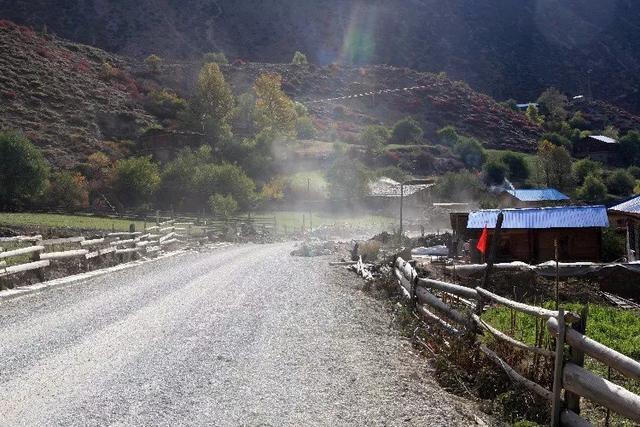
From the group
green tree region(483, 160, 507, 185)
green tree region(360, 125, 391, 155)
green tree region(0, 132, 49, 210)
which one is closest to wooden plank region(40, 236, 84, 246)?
green tree region(0, 132, 49, 210)

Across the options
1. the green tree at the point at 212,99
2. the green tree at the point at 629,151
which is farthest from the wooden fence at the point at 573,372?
the green tree at the point at 629,151

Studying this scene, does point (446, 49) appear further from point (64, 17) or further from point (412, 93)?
point (64, 17)

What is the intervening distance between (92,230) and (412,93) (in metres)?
105

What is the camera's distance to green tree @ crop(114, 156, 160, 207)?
6212cm

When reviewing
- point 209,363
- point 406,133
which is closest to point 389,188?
point 406,133

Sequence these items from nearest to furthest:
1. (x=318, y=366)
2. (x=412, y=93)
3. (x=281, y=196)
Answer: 1. (x=318, y=366)
2. (x=281, y=196)
3. (x=412, y=93)

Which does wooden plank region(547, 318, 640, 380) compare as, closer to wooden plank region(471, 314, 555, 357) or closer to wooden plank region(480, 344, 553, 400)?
wooden plank region(471, 314, 555, 357)

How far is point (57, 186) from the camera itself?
180 ft

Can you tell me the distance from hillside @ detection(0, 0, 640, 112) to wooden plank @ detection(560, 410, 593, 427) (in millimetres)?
164214

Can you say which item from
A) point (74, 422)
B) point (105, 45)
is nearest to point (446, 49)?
point (105, 45)

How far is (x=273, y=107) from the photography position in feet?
338

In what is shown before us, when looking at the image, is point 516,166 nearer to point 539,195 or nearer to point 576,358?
point 539,195

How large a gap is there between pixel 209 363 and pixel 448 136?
103 meters

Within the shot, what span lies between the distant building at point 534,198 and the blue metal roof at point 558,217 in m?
29.9
